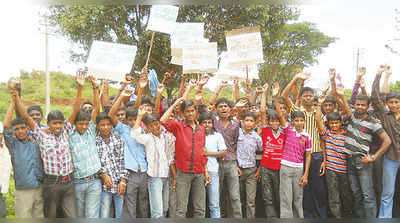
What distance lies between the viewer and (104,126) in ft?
13.6

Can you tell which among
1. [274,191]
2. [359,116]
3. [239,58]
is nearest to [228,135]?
[274,191]

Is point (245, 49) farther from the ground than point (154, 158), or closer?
farther from the ground

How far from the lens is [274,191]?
182 inches

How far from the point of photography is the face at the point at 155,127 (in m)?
4.24

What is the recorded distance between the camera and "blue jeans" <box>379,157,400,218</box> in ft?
14.4

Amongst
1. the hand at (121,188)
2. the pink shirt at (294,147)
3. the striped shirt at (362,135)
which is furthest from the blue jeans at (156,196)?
the striped shirt at (362,135)

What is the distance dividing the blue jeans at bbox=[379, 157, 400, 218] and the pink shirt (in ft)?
3.14

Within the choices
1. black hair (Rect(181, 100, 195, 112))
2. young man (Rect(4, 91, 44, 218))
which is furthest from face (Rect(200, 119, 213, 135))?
young man (Rect(4, 91, 44, 218))

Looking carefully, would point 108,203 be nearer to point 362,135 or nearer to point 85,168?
point 85,168

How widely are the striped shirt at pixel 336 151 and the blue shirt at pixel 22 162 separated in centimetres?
344

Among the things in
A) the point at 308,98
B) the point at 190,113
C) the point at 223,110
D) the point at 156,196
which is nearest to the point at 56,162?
the point at 156,196

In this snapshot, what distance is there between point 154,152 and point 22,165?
4.63 ft

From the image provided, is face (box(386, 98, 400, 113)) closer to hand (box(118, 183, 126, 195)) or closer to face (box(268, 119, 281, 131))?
face (box(268, 119, 281, 131))

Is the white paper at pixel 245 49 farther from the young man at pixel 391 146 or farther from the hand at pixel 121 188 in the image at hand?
the hand at pixel 121 188
